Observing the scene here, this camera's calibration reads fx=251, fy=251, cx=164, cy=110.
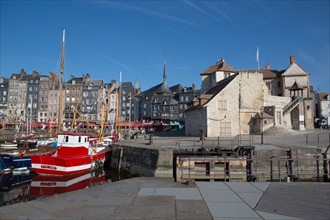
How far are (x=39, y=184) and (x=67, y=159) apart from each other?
8.38 ft

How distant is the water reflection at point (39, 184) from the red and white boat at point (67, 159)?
0.61 metres

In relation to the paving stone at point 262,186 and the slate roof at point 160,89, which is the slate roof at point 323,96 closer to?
the slate roof at point 160,89

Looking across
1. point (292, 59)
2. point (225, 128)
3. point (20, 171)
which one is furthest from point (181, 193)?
point (292, 59)

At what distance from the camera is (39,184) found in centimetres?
1819

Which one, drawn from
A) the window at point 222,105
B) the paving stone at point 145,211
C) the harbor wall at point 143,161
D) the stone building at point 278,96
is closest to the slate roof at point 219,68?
the stone building at point 278,96

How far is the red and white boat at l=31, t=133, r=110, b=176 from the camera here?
19.7 meters

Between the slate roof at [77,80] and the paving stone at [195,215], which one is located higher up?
the slate roof at [77,80]

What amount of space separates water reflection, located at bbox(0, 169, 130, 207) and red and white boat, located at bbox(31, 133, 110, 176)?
61cm

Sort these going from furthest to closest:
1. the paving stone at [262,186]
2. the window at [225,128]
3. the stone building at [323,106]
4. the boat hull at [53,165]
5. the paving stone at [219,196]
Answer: the stone building at [323,106] → the window at [225,128] → the boat hull at [53,165] → the paving stone at [262,186] → the paving stone at [219,196]

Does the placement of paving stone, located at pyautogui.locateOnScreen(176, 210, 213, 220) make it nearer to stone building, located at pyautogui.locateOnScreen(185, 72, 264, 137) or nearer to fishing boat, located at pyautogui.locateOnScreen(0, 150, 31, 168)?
fishing boat, located at pyautogui.locateOnScreen(0, 150, 31, 168)

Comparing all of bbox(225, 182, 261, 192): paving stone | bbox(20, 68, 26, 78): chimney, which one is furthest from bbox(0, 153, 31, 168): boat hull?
bbox(20, 68, 26, 78): chimney

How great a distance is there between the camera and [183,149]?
18125mm

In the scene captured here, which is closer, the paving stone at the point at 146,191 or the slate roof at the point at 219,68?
the paving stone at the point at 146,191

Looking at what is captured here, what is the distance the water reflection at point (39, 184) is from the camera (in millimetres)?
15469
